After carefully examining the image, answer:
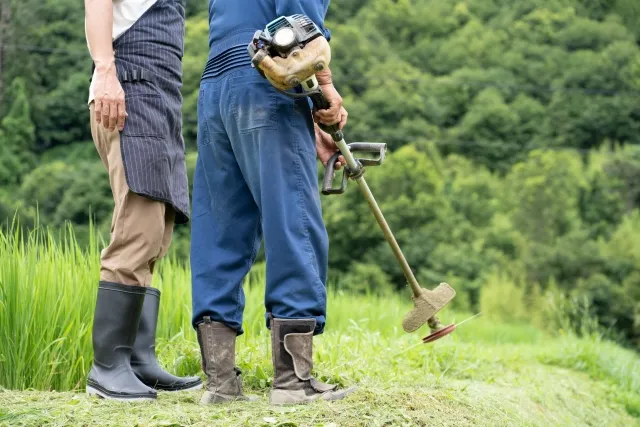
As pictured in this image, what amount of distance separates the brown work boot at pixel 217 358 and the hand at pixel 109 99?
73cm

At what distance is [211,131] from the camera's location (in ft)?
10.7

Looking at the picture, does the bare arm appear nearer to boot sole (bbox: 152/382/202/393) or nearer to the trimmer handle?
the trimmer handle

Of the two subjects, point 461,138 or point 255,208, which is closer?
point 255,208

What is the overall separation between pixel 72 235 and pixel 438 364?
2025 mm

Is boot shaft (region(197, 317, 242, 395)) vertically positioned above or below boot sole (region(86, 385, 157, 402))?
above

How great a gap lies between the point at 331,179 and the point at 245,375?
0.87m

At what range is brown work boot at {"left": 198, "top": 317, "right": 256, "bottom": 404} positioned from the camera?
3.19 m

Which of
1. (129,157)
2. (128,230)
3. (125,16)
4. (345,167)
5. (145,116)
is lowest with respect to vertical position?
(128,230)

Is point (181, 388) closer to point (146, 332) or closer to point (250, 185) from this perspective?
point (146, 332)

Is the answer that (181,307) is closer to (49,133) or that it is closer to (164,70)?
(164,70)

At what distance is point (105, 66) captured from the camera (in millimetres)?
3174

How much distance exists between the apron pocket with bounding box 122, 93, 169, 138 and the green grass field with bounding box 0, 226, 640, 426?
87 centimetres

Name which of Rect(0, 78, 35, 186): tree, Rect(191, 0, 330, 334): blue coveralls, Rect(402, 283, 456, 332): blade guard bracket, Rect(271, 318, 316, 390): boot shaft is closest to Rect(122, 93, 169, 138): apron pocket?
Rect(191, 0, 330, 334): blue coveralls

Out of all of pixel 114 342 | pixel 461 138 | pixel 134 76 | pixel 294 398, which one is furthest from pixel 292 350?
pixel 461 138
